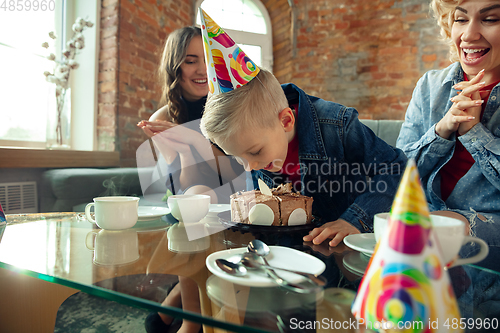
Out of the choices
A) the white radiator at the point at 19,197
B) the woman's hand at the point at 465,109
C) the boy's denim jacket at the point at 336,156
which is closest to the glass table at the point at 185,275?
the boy's denim jacket at the point at 336,156

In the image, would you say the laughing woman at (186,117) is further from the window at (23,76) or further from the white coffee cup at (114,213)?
the window at (23,76)

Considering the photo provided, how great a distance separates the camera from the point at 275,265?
1.46 ft

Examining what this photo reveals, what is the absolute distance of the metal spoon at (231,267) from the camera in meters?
0.40

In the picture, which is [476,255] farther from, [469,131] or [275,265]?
[469,131]

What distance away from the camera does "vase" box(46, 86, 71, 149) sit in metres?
2.34

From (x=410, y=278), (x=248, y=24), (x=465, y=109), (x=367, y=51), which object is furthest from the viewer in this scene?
(x=248, y=24)

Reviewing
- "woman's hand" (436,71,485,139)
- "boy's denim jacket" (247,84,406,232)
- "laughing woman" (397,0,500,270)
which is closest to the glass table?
"boy's denim jacket" (247,84,406,232)

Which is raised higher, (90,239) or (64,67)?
(64,67)

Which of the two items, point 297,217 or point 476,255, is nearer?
point 476,255

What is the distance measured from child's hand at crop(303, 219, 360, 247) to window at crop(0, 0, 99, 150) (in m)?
2.41

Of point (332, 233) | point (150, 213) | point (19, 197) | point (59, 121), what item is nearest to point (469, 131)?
point (332, 233)

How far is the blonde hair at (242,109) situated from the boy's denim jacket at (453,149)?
0.58 meters

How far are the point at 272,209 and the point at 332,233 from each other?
0.48ft

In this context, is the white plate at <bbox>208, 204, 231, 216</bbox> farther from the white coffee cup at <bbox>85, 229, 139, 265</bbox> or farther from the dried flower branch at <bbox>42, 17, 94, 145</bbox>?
the dried flower branch at <bbox>42, 17, 94, 145</bbox>
